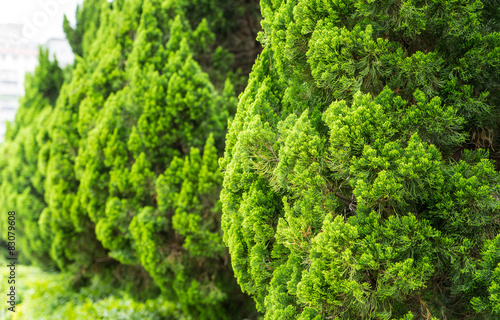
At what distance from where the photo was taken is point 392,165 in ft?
7.60

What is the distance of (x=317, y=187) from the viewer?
2.58 metres

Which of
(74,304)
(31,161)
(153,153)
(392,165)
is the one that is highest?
(31,161)

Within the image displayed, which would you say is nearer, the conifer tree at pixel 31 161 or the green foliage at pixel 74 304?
the green foliage at pixel 74 304

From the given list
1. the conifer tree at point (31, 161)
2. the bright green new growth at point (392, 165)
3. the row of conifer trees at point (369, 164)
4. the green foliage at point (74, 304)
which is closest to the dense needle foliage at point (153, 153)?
the green foliage at point (74, 304)

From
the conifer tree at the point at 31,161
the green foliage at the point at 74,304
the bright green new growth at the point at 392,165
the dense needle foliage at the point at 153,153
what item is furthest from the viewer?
the conifer tree at the point at 31,161

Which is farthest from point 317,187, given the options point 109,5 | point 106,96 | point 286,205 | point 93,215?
point 109,5

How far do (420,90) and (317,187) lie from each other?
0.85 m

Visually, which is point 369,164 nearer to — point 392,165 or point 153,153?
point 392,165

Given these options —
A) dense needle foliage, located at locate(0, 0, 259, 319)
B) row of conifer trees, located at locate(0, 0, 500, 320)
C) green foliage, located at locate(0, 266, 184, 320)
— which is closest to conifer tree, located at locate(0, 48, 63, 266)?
green foliage, located at locate(0, 266, 184, 320)

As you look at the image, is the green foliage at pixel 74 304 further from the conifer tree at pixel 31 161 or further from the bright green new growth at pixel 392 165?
the bright green new growth at pixel 392 165

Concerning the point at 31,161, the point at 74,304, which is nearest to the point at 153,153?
the point at 74,304

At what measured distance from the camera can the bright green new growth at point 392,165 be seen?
7.59ft

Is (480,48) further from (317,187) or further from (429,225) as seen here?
(317,187)

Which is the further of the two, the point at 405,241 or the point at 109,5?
the point at 109,5
